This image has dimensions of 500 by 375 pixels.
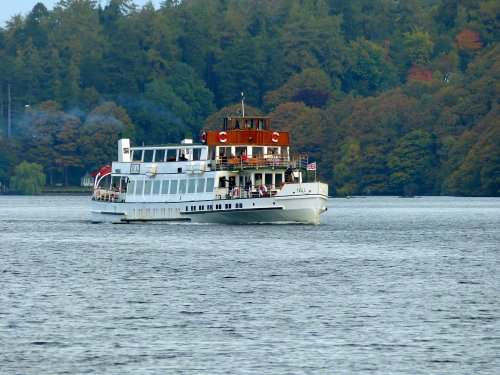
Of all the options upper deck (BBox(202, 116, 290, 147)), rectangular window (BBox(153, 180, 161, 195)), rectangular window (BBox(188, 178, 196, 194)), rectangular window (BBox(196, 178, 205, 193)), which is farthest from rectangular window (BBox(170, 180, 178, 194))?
upper deck (BBox(202, 116, 290, 147))

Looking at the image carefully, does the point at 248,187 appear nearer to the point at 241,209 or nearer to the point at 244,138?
the point at 241,209

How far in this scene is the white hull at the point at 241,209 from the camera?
366 feet

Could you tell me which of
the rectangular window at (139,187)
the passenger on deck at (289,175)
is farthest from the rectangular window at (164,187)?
the passenger on deck at (289,175)

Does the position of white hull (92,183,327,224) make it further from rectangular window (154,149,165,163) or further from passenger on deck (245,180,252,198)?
rectangular window (154,149,165,163)

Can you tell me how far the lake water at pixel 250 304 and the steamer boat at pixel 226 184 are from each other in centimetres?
388

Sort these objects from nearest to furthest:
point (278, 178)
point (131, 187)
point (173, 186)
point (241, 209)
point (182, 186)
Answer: point (241, 209) < point (278, 178) < point (182, 186) < point (173, 186) < point (131, 187)

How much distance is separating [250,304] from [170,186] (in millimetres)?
57431

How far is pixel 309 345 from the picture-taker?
2061 inches

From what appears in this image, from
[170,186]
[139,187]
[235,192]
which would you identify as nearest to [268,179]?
[235,192]

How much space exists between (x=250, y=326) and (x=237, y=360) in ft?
23.3

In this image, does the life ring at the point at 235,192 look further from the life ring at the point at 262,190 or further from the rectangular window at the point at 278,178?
the rectangular window at the point at 278,178

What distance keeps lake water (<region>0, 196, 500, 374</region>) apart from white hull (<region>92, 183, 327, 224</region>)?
3.20 meters

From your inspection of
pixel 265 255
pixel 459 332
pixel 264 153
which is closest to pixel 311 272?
pixel 265 255

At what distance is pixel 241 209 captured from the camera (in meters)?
113
